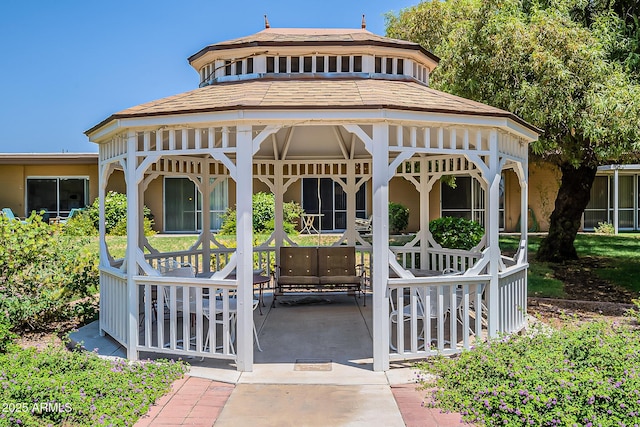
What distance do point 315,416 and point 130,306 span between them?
2.71 meters

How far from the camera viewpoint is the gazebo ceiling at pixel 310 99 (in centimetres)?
547

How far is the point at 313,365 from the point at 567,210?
1004 cm

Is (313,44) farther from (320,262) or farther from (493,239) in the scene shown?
(320,262)

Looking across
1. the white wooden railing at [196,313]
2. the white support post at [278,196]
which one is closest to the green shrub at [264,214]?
the white support post at [278,196]

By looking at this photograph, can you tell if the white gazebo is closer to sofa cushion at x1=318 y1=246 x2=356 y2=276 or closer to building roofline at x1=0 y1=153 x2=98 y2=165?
sofa cushion at x1=318 y1=246 x2=356 y2=276

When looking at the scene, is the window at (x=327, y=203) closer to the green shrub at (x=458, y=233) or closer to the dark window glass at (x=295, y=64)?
the green shrub at (x=458, y=233)

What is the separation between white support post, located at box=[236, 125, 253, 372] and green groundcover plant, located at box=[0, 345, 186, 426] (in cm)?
67

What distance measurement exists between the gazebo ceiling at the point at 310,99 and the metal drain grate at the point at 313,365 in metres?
2.74

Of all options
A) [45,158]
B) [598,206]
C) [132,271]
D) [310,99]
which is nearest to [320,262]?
[132,271]

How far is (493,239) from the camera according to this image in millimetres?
6227

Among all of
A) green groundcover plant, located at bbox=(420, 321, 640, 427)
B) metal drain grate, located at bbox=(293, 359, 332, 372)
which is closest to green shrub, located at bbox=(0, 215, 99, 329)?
metal drain grate, located at bbox=(293, 359, 332, 372)

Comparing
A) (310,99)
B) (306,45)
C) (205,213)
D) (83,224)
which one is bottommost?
(83,224)

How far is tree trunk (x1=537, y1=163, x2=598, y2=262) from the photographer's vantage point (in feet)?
43.3

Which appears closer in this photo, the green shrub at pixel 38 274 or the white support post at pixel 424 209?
the green shrub at pixel 38 274
